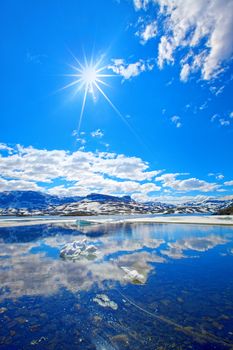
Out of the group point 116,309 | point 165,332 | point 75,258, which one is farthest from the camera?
point 75,258

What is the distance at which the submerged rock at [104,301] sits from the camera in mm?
12312

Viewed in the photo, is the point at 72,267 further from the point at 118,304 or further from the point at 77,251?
the point at 118,304

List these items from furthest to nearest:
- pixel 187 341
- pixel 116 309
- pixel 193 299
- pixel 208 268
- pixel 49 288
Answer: pixel 208 268 < pixel 49 288 < pixel 193 299 < pixel 116 309 < pixel 187 341

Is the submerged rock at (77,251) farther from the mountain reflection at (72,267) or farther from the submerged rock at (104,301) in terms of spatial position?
the submerged rock at (104,301)

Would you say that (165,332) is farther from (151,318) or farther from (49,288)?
(49,288)

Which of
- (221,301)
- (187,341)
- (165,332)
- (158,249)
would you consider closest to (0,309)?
(165,332)

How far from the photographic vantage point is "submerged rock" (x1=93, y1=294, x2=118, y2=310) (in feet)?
A: 40.4

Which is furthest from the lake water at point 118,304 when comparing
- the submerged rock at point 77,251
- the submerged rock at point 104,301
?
the submerged rock at point 77,251

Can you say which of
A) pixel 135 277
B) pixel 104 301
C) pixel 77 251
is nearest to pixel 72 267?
pixel 77 251

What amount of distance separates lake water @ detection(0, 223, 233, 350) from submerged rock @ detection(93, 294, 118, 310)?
0.17 feet

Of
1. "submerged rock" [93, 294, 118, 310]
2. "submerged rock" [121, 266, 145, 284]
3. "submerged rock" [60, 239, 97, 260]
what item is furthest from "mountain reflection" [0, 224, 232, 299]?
"submerged rock" [93, 294, 118, 310]

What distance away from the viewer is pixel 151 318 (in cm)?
1085

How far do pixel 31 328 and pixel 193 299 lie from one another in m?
8.43

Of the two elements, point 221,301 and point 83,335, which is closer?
point 83,335
